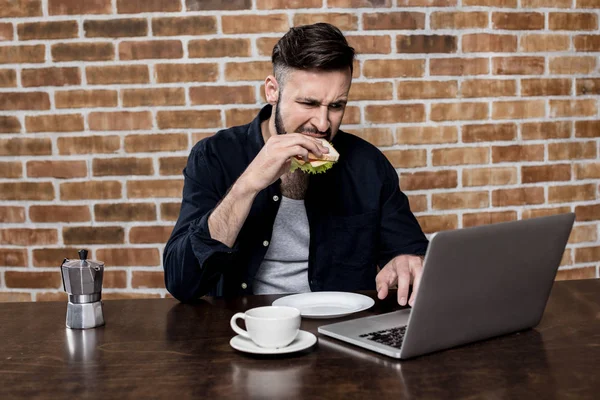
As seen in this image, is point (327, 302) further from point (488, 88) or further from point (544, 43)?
point (544, 43)

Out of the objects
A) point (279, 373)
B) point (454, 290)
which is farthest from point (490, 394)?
point (279, 373)

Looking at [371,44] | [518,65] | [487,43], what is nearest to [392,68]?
[371,44]

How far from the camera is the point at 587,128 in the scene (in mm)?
2682

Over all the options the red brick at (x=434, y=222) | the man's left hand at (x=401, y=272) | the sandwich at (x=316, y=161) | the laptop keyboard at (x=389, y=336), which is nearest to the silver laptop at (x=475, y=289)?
the laptop keyboard at (x=389, y=336)

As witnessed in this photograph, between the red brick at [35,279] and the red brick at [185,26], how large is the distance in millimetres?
981

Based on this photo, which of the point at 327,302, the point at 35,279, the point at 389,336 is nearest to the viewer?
the point at 389,336

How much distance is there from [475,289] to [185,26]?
168cm

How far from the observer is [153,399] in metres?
1.00

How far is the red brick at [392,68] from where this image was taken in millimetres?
2508

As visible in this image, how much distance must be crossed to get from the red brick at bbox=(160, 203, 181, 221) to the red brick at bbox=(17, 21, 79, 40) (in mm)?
698

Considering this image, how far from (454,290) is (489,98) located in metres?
1.63

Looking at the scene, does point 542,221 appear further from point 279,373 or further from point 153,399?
point 153,399

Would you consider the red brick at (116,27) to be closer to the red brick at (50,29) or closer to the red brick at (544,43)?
the red brick at (50,29)

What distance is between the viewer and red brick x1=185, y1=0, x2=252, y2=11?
2.45 meters
